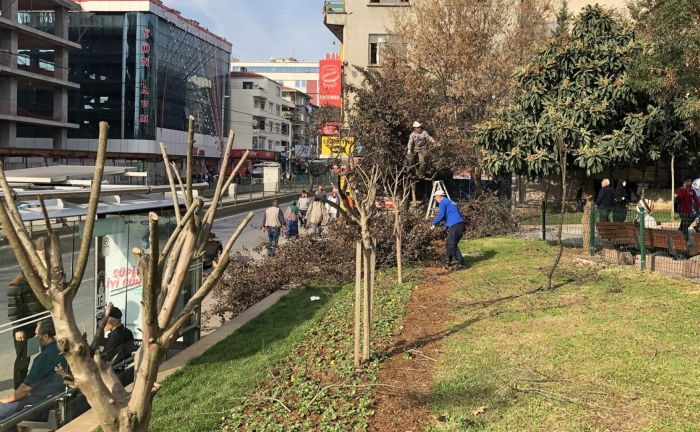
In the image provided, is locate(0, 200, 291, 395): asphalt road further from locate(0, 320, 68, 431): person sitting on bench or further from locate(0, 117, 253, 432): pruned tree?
locate(0, 117, 253, 432): pruned tree

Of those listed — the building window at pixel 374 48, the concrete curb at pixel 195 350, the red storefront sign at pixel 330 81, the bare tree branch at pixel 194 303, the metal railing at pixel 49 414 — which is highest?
the building window at pixel 374 48

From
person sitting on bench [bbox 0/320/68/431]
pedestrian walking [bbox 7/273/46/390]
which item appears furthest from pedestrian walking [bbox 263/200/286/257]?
pedestrian walking [bbox 7/273/46/390]

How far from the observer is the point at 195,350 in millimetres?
7199

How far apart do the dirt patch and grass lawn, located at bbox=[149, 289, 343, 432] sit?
→ 1.26 metres

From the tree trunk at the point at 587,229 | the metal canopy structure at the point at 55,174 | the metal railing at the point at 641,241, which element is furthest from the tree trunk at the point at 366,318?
the tree trunk at the point at 587,229

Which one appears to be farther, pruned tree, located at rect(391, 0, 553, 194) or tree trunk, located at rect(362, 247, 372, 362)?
pruned tree, located at rect(391, 0, 553, 194)

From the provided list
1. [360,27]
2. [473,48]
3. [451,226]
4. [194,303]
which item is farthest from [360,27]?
[194,303]

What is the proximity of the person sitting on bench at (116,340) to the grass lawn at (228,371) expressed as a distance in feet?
2.75

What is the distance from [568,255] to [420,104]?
8249mm

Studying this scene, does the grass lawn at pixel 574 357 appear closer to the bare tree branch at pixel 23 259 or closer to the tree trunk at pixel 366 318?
the tree trunk at pixel 366 318

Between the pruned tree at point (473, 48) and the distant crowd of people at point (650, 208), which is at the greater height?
the pruned tree at point (473, 48)

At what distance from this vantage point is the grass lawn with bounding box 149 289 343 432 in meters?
4.98

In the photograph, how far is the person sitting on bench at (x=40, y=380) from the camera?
5.25m

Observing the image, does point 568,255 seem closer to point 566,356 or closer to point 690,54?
point 690,54
